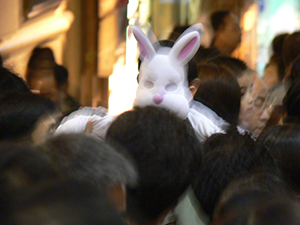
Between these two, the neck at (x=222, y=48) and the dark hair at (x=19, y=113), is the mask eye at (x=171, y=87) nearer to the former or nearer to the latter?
the dark hair at (x=19, y=113)

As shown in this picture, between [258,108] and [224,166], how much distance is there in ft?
2.81

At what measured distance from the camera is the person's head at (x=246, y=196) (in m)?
0.70

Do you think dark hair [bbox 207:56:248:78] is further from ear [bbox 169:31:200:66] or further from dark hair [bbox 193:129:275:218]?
dark hair [bbox 193:129:275:218]

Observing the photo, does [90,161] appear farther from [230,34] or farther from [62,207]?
[230,34]

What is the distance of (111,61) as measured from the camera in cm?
289

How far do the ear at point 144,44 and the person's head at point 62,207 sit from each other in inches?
39.1

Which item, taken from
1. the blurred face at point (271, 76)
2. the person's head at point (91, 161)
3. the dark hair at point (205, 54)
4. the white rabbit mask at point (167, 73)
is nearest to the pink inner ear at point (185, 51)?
the white rabbit mask at point (167, 73)

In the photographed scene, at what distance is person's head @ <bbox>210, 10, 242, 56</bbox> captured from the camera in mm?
2510

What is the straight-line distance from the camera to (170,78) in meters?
1.45

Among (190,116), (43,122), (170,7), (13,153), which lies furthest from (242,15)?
(13,153)

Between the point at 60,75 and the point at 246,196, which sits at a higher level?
the point at 246,196

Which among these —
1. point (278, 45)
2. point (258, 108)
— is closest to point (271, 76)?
point (278, 45)

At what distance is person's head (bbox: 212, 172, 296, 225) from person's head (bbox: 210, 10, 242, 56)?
1547mm

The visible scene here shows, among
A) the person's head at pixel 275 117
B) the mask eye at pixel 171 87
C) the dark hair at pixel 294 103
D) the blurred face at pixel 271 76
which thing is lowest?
the person's head at pixel 275 117
